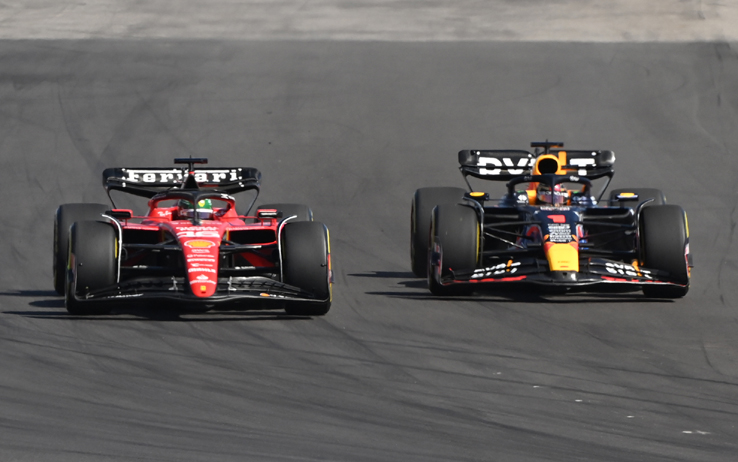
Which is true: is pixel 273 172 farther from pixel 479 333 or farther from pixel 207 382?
pixel 207 382

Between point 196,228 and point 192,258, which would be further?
point 196,228

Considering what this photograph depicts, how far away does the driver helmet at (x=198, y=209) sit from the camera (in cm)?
1427

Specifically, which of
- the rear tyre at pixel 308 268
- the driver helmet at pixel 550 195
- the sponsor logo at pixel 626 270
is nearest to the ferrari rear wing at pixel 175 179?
the rear tyre at pixel 308 268

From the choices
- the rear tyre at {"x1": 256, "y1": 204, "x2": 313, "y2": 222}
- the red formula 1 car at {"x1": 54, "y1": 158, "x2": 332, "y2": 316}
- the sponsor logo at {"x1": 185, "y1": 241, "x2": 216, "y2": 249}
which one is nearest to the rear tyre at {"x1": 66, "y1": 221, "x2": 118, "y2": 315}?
the red formula 1 car at {"x1": 54, "y1": 158, "x2": 332, "y2": 316}

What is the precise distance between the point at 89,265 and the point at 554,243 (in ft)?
15.8

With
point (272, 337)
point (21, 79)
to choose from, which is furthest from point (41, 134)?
point (272, 337)

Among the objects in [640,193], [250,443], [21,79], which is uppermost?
[21,79]

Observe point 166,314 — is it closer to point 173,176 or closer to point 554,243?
point 173,176

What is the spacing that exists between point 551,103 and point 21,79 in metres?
11.1

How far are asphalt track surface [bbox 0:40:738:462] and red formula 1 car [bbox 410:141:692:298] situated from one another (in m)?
0.30

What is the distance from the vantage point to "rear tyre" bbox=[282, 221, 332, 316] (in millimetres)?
12602

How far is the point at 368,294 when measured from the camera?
14.5 m

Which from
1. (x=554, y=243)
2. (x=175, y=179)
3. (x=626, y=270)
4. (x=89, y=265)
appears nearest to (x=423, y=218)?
(x=554, y=243)

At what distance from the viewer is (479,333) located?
1199cm
